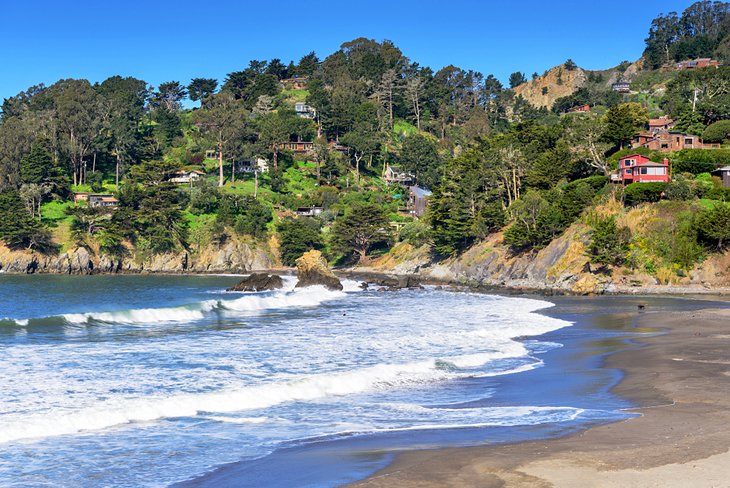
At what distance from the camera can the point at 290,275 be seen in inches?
3622

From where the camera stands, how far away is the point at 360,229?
100312mm

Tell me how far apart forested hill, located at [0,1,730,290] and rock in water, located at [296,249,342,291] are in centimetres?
1921

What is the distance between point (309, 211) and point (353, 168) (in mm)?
21792

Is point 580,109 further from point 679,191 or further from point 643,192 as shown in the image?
point 679,191

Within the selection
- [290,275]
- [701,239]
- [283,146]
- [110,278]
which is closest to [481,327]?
[701,239]

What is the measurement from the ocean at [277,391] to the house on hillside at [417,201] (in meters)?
68.8

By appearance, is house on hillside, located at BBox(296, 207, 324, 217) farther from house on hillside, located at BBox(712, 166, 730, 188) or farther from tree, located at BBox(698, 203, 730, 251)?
tree, located at BBox(698, 203, 730, 251)

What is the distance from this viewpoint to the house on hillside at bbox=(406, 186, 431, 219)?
117919mm

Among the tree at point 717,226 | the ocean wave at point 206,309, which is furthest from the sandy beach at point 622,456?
the tree at point 717,226

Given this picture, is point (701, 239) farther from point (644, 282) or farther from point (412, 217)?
point (412, 217)

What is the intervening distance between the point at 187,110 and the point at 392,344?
150m

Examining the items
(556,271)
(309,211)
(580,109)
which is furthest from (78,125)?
(580,109)

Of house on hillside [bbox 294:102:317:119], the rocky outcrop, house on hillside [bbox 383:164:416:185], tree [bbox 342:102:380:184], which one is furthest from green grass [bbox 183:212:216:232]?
house on hillside [bbox 294:102:317:119]

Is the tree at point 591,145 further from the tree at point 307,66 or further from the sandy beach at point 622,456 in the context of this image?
the tree at point 307,66
